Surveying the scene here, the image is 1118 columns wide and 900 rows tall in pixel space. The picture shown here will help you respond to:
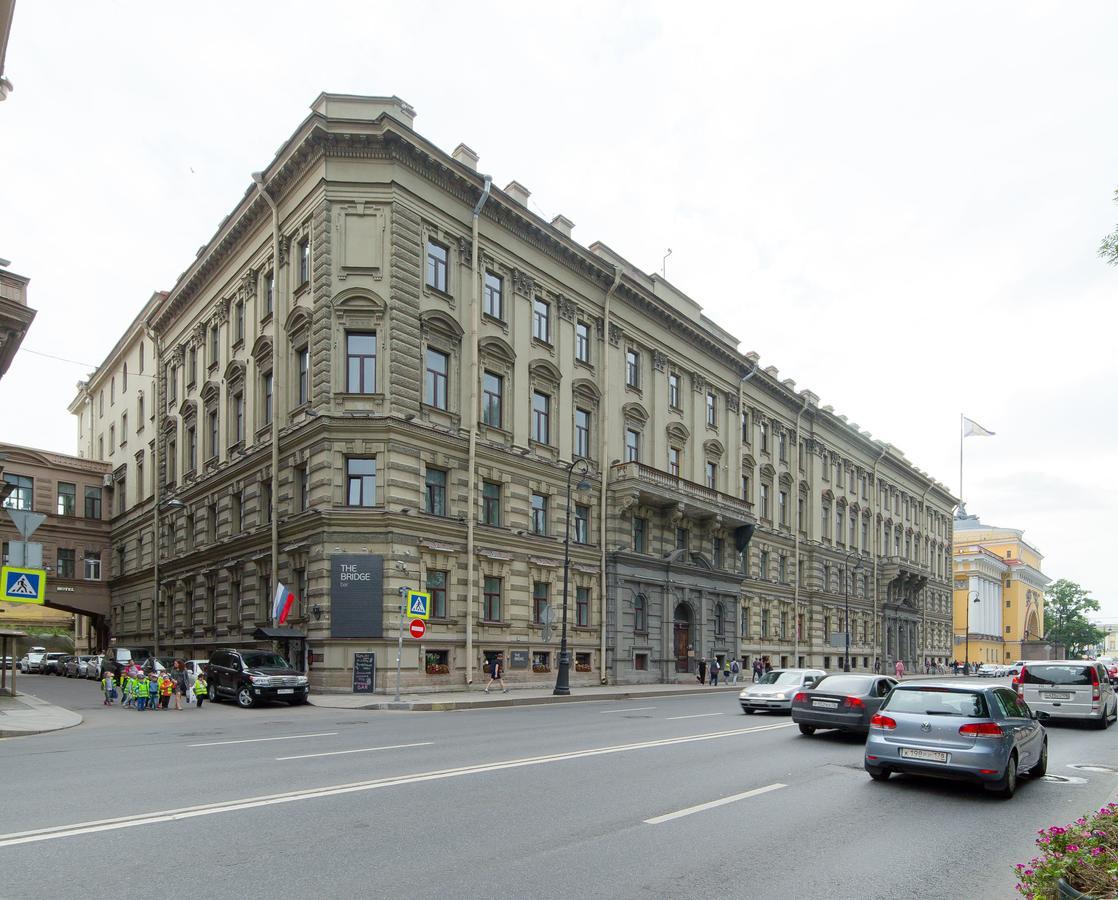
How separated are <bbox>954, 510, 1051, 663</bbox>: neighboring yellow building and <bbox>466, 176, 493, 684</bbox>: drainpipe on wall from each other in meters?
73.3

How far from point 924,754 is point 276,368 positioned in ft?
89.2

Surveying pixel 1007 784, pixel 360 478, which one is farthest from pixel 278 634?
pixel 1007 784

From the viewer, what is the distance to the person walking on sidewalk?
1240 inches

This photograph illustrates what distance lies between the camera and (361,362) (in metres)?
30.4

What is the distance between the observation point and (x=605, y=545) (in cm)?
3897

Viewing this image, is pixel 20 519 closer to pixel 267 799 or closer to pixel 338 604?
pixel 338 604

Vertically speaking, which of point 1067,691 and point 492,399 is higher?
point 492,399

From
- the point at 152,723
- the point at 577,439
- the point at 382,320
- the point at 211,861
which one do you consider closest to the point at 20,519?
the point at 152,723

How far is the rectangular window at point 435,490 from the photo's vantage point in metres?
31.3

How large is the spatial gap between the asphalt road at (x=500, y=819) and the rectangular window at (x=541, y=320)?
22.9 m

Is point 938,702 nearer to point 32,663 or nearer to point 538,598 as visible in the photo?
point 538,598

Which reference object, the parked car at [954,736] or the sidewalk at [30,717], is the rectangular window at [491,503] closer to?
the sidewalk at [30,717]

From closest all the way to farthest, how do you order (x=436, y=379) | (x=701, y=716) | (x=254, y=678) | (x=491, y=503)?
(x=701, y=716) < (x=254, y=678) < (x=436, y=379) < (x=491, y=503)

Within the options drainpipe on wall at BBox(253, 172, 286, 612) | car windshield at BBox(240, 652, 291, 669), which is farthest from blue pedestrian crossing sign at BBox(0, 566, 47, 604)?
drainpipe on wall at BBox(253, 172, 286, 612)
